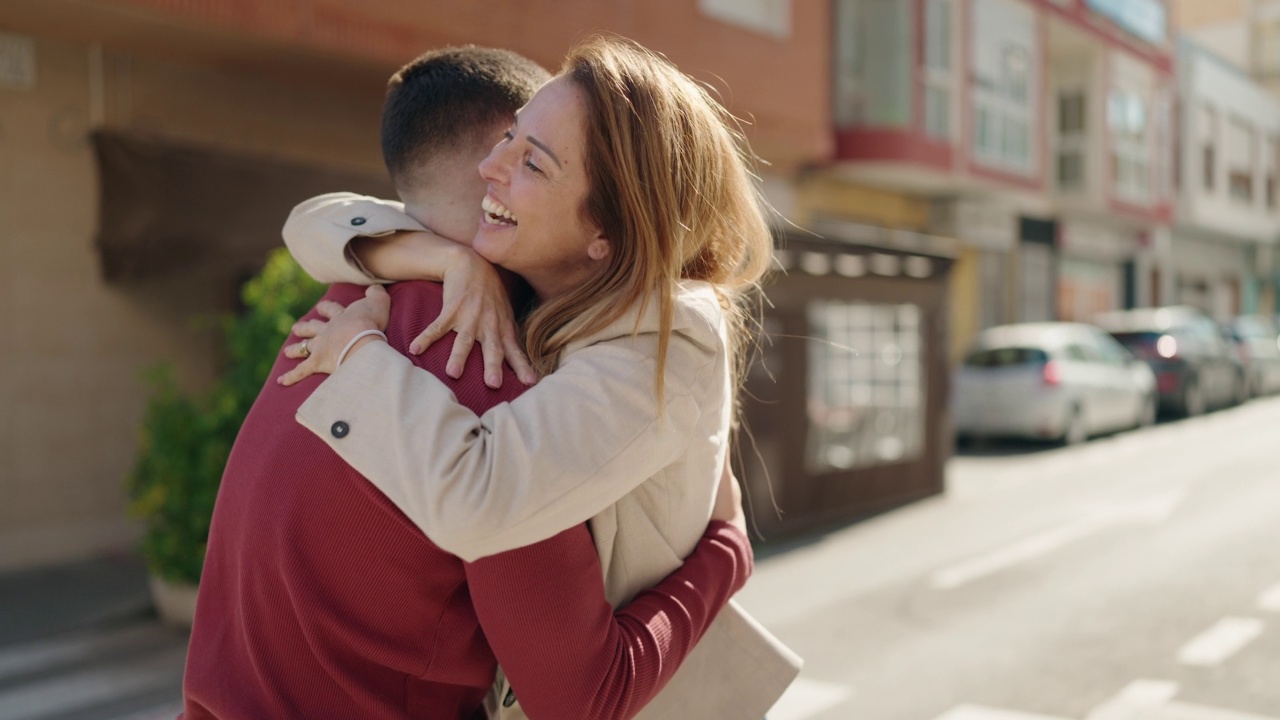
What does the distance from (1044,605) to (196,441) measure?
4580 mm

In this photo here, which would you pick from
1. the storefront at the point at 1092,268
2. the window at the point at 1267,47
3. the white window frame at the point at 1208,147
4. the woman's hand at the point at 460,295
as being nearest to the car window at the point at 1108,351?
the storefront at the point at 1092,268

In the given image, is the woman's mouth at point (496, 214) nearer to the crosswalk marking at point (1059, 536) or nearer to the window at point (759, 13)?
the crosswalk marking at point (1059, 536)

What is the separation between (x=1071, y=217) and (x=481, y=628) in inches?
984

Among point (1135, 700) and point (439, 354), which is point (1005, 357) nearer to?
point (1135, 700)

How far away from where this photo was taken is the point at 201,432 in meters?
6.21

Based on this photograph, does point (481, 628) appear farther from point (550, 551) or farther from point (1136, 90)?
point (1136, 90)

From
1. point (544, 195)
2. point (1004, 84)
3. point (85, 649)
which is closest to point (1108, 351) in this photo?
point (1004, 84)

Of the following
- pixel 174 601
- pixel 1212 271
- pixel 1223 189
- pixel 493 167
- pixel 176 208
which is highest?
pixel 1223 189

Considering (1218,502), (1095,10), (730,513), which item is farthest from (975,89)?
(730,513)

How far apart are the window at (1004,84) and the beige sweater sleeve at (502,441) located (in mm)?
18535

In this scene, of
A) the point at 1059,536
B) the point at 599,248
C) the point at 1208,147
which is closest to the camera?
the point at 599,248

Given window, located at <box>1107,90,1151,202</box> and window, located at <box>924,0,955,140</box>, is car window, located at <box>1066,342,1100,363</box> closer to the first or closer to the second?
window, located at <box>924,0,955,140</box>

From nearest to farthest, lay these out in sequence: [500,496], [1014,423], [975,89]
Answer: [500,496], [1014,423], [975,89]

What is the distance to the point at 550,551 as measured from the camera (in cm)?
132
